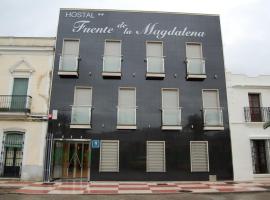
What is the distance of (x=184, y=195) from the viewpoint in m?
12.8

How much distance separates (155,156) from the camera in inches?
717

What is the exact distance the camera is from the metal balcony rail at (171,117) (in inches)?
733

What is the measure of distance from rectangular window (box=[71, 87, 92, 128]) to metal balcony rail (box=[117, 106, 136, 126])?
198 centimetres

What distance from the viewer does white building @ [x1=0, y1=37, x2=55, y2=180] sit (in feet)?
58.3

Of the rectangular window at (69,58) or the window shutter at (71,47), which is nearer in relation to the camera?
the rectangular window at (69,58)

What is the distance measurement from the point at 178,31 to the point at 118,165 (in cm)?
1059

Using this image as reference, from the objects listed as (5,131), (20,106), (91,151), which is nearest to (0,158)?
(5,131)

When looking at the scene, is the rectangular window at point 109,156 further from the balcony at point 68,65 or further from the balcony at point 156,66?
the balcony at point 156,66

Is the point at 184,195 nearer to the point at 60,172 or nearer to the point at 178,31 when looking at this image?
the point at 60,172

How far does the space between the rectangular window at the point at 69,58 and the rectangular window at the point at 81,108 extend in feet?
4.24

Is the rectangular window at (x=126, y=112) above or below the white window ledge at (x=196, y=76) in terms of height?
below

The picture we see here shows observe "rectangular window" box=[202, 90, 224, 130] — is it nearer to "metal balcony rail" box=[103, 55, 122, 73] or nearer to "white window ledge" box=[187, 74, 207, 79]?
"white window ledge" box=[187, 74, 207, 79]

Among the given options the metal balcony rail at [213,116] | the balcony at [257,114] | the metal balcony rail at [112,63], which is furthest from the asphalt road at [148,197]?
the metal balcony rail at [112,63]

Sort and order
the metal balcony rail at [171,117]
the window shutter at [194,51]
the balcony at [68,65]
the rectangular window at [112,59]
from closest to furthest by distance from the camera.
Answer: the metal balcony rail at [171,117]
the balcony at [68,65]
the rectangular window at [112,59]
the window shutter at [194,51]
